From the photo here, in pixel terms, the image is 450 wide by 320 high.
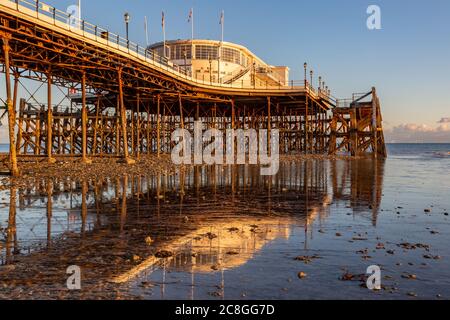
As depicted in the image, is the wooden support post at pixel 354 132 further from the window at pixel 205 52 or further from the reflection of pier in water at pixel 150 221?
the reflection of pier in water at pixel 150 221

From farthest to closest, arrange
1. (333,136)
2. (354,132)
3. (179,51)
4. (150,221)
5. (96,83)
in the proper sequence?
(179,51), (333,136), (354,132), (96,83), (150,221)

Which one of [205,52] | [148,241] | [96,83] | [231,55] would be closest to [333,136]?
[231,55]

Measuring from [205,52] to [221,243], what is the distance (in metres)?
46.2

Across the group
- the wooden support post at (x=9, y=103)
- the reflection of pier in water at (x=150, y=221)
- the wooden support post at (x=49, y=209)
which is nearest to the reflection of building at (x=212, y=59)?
the wooden support post at (x=9, y=103)

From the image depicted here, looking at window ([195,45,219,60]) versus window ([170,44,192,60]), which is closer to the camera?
window ([195,45,219,60])

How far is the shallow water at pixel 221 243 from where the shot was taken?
6.11 meters

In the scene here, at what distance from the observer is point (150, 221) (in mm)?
11281

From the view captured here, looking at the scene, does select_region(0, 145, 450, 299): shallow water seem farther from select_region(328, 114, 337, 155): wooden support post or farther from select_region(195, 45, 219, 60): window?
select_region(195, 45, 219, 60): window

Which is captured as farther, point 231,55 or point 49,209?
point 231,55

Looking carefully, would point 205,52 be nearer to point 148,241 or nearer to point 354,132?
point 354,132

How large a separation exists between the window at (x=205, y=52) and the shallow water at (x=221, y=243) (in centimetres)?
3800

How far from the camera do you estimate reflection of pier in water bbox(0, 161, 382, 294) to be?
7.63m

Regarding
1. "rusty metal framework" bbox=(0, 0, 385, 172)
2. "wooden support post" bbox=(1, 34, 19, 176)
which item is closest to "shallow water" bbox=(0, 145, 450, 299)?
"wooden support post" bbox=(1, 34, 19, 176)

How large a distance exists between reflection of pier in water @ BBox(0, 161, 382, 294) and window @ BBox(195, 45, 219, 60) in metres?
34.5
